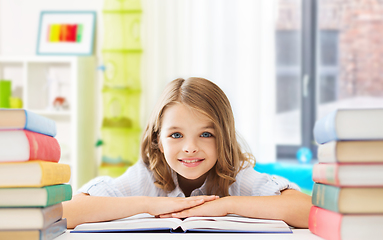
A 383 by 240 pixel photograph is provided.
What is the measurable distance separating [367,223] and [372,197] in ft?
0.11

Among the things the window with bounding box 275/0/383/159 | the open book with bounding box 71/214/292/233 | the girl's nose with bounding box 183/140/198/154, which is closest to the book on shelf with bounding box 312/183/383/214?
the open book with bounding box 71/214/292/233

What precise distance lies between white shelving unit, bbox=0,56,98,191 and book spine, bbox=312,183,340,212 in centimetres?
220

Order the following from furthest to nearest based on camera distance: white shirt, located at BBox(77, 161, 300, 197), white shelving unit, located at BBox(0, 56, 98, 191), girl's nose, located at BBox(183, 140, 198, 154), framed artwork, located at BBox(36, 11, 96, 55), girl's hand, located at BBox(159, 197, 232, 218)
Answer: framed artwork, located at BBox(36, 11, 96, 55), white shelving unit, located at BBox(0, 56, 98, 191), white shirt, located at BBox(77, 161, 300, 197), girl's nose, located at BBox(183, 140, 198, 154), girl's hand, located at BBox(159, 197, 232, 218)

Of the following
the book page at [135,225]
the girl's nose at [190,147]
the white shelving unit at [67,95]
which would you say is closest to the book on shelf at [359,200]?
the book page at [135,225]

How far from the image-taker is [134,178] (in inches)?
44.3

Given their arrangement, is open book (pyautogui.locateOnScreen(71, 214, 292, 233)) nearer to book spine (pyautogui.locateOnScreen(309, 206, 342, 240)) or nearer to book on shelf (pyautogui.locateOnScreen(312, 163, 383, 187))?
book spine (pyautogui.locateOnScreen(309, 206, 342, 240))

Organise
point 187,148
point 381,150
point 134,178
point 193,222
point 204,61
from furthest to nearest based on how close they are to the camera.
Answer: point 204,61 → point 134,178 → point 187,148 → point 193,222 → point 381,150

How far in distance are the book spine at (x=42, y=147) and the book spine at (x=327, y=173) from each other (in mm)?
392

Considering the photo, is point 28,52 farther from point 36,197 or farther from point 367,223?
point 367,223

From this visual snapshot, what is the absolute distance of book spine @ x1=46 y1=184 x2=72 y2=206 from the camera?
0.48m

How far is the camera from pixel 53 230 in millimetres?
511

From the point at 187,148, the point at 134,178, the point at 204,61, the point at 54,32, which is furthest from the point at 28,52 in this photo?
the point at 187,148

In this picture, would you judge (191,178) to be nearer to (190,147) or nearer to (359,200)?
(190,147)

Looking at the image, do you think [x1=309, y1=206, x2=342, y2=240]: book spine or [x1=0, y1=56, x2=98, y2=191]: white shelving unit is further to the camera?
[x1=0, y1=56, x2=98, y2=191]: white shelving unit
